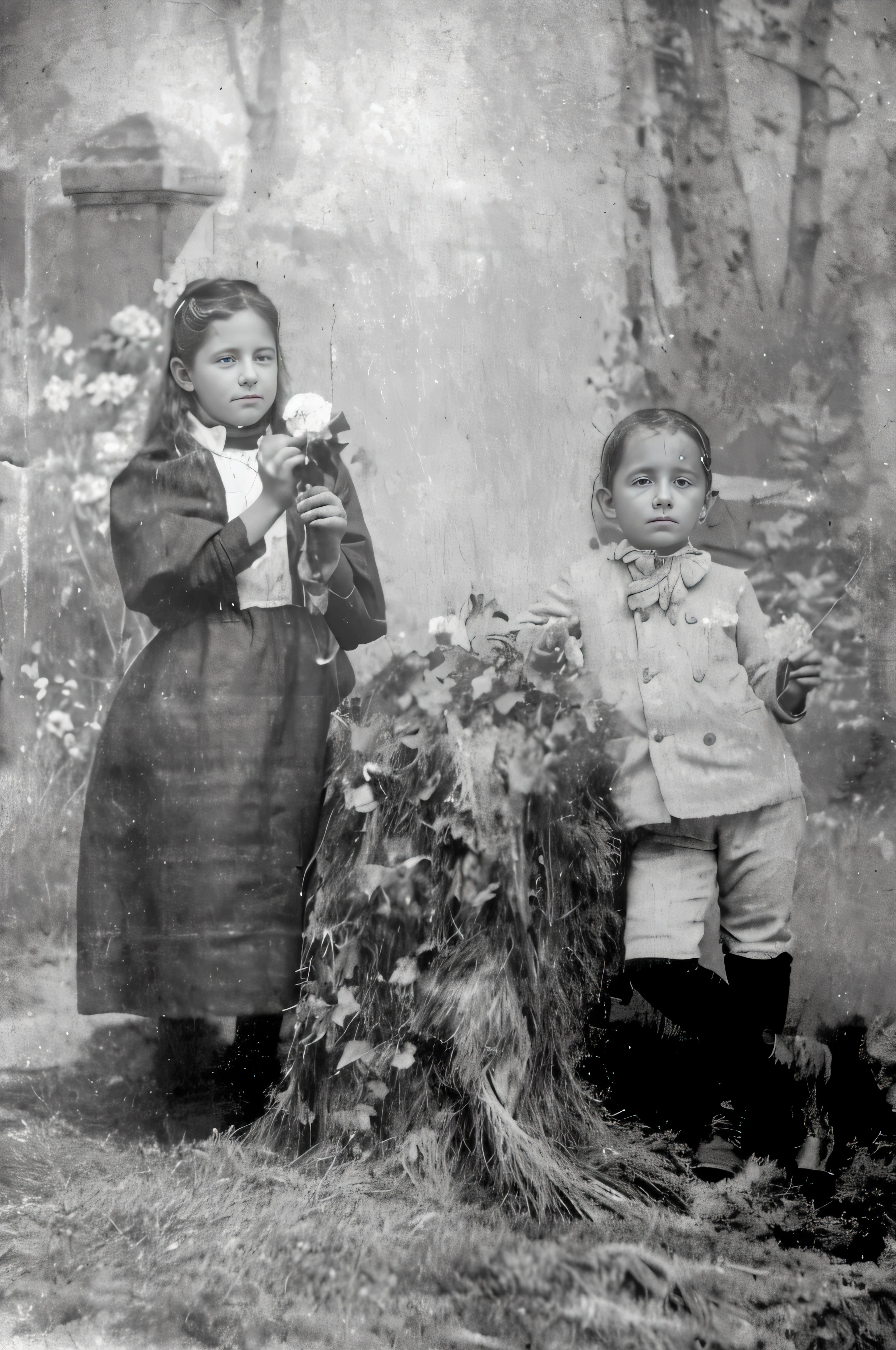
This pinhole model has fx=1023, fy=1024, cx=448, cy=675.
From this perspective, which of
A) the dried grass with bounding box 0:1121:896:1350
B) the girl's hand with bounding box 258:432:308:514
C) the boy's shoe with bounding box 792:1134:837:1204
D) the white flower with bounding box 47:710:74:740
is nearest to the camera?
the dried grass with bounding box 0:1121:896:1350

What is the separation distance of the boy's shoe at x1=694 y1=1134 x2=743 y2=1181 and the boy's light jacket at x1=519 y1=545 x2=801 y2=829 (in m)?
0.79

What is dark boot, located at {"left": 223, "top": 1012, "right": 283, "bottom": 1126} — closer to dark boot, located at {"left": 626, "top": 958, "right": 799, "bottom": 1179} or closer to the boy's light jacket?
dark boot, located at {"left": 626, "top": 958, "right": 799, "bottom": 1179}

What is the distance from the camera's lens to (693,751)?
95.0 inches

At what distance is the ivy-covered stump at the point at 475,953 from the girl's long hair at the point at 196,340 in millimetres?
896

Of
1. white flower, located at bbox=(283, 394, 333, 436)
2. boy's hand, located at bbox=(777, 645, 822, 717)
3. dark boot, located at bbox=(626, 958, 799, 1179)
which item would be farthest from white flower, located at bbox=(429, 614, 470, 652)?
dark boot, located at bbox=(626, 958, 799, 1179)

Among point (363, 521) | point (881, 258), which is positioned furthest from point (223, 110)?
point (881, 258)

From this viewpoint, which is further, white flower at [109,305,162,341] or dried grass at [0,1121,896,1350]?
white flower at [109,305,162,341]

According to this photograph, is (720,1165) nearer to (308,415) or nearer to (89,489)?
(308,415)

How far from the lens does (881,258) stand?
2580mm

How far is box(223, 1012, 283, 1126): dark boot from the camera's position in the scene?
8.11 ft

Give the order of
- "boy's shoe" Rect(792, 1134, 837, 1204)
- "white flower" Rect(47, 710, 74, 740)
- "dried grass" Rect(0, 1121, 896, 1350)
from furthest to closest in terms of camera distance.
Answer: "white flower" Rect(47, 710, 74, 740) → "boy's shoe" Rect(792, 1134, 837, 1204) → "dried grass" Rect(0, 1121, 896, 1350)

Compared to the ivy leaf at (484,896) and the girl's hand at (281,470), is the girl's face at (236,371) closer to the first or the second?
the girl's hand at (281,470)

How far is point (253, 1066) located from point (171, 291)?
76.0 inches

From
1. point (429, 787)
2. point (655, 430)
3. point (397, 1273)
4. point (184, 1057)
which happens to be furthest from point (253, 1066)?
point (655, 430)
